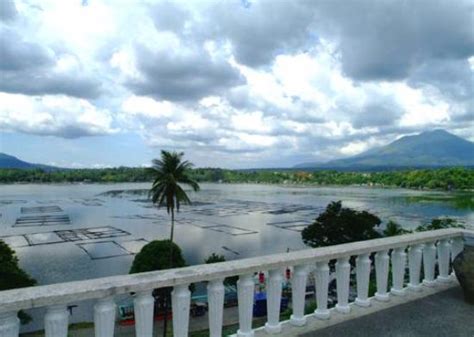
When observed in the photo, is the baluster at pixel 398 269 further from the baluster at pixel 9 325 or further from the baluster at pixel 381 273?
the baluster at pixel 9 325

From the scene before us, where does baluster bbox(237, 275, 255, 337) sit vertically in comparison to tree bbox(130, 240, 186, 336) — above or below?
above

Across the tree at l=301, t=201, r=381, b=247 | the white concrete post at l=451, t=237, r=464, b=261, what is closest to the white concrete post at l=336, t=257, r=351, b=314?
the white concrete post at l=451, t=237, r=464, b=261

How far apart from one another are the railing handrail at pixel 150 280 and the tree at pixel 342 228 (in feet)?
87.9

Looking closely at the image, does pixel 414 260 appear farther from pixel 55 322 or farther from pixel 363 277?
pixel 55 322

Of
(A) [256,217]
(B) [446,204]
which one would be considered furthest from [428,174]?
(A) [256,217]

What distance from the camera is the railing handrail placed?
2035mm

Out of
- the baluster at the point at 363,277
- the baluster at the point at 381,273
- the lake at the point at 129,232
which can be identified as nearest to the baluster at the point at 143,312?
the baluster at the point at 363,277

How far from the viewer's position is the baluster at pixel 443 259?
14.9ft

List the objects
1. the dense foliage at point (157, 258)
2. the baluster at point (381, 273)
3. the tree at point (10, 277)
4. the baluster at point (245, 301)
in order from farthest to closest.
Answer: the dense foliage at point (157, 258)
the tree at point (10, 277)
the baluster at point (381, 273)
the baluster at point (245, 301)

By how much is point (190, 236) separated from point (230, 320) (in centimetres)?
2986

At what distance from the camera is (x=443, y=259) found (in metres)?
4.58

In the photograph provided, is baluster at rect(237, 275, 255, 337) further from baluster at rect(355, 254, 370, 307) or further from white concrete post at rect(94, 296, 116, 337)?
baluster at rect(355, 254, 370, 307)

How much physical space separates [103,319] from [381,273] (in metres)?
2.68

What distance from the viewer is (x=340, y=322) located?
334 cm
